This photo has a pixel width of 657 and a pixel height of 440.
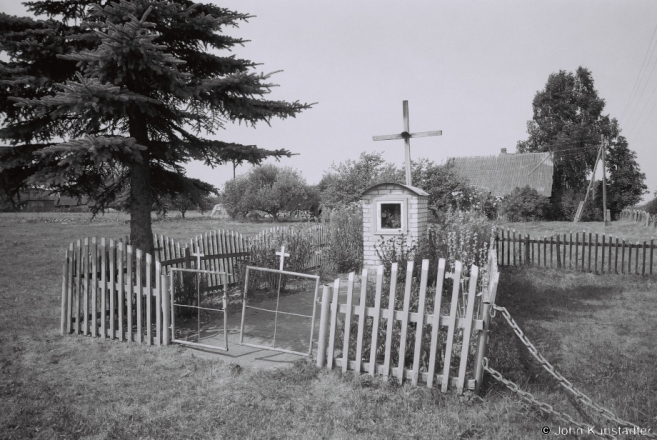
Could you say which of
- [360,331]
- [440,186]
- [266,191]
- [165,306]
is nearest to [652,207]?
[440,186]

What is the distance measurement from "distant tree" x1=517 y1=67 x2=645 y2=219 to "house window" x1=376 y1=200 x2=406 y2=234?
106 feet

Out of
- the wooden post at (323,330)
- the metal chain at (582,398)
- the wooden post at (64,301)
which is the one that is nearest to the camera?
the metal chain at (582,398)

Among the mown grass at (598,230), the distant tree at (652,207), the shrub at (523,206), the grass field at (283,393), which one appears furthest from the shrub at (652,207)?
the grass field at (283,393)

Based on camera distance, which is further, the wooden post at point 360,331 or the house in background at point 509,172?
the house in background at point 509,172

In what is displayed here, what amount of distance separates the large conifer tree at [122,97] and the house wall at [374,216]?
13.5 feet

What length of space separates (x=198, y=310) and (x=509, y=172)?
120 feet

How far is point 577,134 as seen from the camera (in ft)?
124

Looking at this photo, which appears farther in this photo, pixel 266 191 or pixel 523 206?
pixel 266 191

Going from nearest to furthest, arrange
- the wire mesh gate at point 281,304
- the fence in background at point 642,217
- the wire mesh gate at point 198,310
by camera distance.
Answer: the wire mesh gate at point 281,304, the wire mesh gate at point 198,310, the fence in background at point 642,217

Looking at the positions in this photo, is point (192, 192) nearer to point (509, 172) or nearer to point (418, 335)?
point (418, 335)

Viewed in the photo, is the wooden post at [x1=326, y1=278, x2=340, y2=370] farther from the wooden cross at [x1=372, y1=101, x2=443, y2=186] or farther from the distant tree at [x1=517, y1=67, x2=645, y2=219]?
the distant tree at [x1=517, y1=67, x2=645, y2=219]

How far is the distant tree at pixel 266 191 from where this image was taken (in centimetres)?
4238

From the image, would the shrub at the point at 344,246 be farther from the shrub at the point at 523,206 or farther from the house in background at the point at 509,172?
the house in background at the point at 509,172

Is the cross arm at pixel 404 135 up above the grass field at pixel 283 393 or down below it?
above
